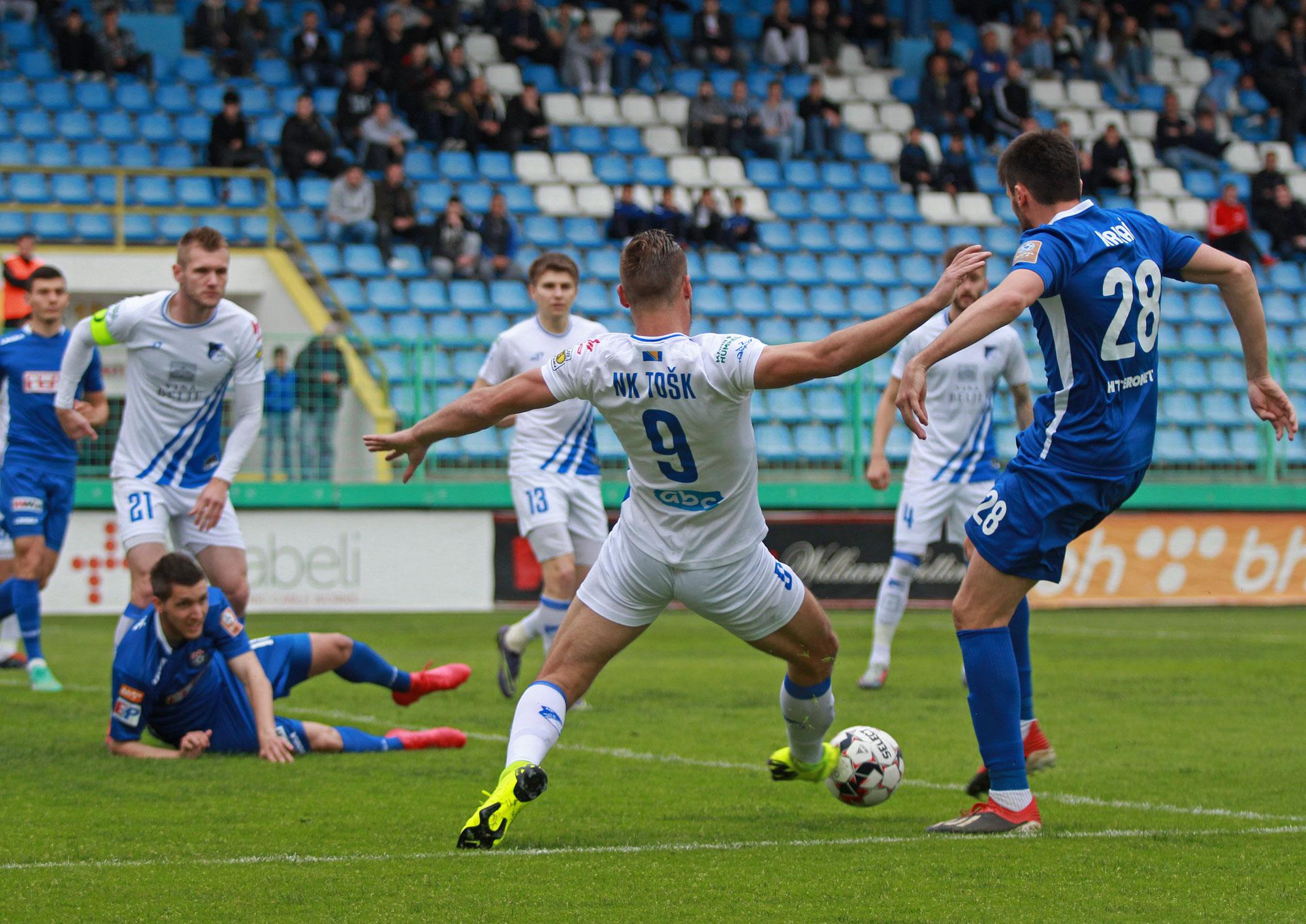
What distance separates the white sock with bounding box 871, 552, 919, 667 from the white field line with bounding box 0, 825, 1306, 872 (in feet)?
15.8

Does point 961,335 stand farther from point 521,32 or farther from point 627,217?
point 521,32

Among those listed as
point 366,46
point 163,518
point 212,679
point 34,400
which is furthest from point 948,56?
point 212,679

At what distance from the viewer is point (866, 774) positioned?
6.04m

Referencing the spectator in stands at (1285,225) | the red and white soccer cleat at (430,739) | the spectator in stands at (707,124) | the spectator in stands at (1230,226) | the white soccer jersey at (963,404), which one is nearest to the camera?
the red and white soccer cleat at (430,739)

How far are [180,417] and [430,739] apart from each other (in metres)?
2.03

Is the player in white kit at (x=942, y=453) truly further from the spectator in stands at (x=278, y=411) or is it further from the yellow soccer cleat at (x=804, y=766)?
the spectator in stands at (x=278, y=411)

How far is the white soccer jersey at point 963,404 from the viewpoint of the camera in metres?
10.1

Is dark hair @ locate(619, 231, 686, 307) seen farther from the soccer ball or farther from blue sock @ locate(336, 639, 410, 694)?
blue sock @ locate(336, 639, 410, 694)

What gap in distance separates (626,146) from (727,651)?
37.9 ft

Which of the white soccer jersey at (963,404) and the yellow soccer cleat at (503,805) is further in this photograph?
the white soccer jersey at (963,404)

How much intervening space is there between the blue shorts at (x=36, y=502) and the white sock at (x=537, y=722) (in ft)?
21.0

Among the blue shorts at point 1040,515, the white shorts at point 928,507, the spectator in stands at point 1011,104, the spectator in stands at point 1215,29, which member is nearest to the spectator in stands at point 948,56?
the spectator in stands at point 1011,104

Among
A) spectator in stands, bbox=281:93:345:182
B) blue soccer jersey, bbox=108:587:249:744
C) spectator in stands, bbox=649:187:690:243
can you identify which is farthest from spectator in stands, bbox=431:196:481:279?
blue soccer jersey, bbox=108:587:249:744

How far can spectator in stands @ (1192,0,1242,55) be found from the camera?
90.3 ft
